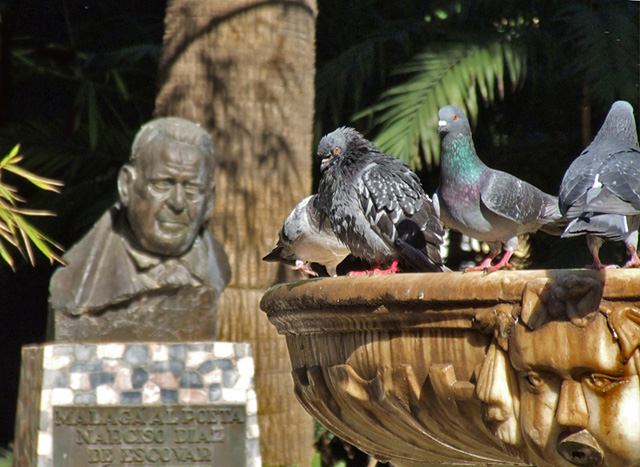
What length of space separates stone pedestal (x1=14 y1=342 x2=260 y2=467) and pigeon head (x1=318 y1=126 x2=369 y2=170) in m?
2.04

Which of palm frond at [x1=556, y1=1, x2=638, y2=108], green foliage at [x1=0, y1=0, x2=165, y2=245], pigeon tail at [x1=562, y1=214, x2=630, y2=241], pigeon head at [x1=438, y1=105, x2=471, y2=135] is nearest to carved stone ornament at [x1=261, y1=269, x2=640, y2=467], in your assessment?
pigeon tail at [x1=562, y1=214, x2=630, y2=241]

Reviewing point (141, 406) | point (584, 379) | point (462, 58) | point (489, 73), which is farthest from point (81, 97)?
point (584, 379)

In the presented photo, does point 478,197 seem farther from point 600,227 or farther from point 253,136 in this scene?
point 253,136

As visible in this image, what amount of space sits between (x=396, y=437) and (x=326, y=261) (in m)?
1.80

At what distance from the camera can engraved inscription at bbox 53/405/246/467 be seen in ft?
15.3

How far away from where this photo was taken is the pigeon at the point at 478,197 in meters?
2.61

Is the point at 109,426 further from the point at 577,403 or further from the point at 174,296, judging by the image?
the point at 577,403

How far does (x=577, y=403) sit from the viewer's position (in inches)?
66.1

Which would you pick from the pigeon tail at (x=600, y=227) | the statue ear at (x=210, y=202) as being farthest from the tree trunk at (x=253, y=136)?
the pigeon tail at (x=600, y=227)

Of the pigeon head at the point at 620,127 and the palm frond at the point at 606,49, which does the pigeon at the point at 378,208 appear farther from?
the palm frond at the point at 606,49

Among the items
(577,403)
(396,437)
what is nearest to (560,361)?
(577,403)

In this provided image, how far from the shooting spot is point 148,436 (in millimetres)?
4695

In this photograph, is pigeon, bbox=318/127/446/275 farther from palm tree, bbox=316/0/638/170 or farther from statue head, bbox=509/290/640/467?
palm tree, bbox=316/0/638/170

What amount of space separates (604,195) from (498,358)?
407 millimetres
